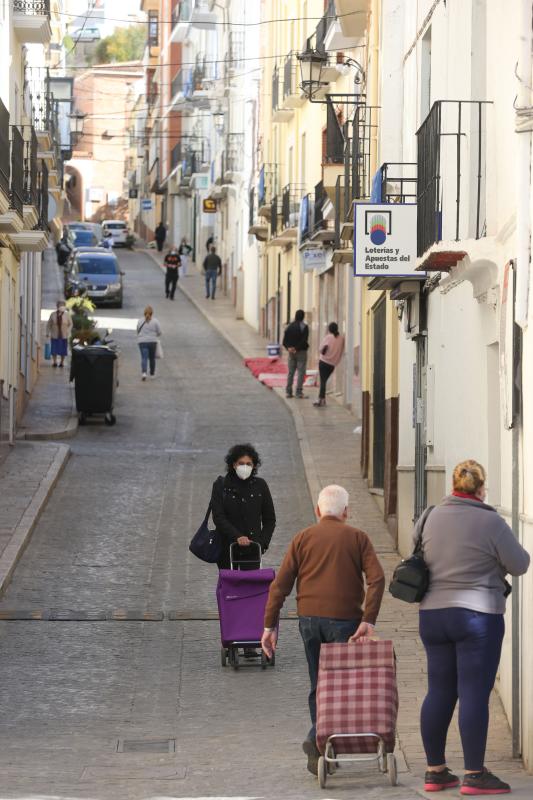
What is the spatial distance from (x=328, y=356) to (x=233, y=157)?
28438 millimetres

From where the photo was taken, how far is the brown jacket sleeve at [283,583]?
9727mm

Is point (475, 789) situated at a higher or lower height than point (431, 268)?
lower

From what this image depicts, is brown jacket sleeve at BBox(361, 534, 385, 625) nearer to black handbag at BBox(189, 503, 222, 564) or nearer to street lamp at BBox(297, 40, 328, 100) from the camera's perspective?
black handbag at BBox(189, 503, 222, 564)

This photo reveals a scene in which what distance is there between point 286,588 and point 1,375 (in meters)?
16.7

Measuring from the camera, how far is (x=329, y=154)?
87.2ft

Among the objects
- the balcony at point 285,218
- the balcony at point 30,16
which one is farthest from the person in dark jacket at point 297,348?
the balcony at point 285,218

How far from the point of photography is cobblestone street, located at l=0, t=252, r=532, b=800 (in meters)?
9.72

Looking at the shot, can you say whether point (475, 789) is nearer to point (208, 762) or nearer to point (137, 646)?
point (208, 762)

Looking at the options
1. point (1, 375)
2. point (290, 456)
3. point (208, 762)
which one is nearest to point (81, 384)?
point (1, 375)

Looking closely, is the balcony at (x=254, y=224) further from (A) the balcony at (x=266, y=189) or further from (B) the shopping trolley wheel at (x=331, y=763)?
(B) the shopping trolley wheel at (x=331, y=763)

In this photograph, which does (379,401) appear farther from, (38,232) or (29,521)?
(38,232)

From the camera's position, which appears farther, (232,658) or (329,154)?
(329,154)

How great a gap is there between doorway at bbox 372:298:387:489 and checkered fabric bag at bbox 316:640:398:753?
11632 millimetres

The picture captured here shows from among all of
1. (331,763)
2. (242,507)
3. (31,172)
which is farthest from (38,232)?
(331,763)
